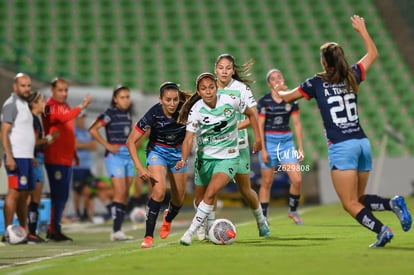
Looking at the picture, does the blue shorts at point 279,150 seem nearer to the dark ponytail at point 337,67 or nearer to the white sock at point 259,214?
the white sock at point 259,214

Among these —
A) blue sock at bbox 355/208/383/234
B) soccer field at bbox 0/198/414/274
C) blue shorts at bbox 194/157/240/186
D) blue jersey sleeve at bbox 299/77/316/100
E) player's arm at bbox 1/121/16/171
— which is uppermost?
blue jersey sleeve at bbox 299/77/316/100

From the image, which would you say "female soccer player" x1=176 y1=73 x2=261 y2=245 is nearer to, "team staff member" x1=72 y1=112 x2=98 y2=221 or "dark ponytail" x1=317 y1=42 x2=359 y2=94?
"dark ponytail" x1=317 y1=42 x2=359 y2=94

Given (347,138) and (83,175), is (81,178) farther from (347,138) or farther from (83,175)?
(347,138)

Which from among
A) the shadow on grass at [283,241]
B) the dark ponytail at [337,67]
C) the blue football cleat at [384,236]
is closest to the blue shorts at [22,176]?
the shadow on grass at [283,241]

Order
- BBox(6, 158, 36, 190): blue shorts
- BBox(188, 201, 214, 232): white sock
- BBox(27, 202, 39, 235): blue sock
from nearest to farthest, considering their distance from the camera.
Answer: BBox(188, 201, 214, 232): white sock → BBox(6, 158, 36, 190): blue shorts → BBox(27, 202, 39, 235): blue sock

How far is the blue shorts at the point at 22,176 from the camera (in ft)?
36.5

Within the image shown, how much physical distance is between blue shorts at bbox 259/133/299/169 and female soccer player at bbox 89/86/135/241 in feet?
6.77

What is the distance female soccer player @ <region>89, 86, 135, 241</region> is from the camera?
38.1ft

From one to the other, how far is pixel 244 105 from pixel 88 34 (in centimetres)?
2135

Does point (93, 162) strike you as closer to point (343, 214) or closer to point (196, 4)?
point (343, 214)

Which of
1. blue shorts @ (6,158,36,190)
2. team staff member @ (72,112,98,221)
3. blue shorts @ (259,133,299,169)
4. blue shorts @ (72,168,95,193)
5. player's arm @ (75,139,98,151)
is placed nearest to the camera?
blue shorts @ (6,158,36,190)

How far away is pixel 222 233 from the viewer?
28.0ft

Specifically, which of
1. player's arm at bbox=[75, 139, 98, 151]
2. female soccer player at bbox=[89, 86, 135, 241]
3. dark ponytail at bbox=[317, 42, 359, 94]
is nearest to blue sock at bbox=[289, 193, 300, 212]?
female soccer player at bbox=[89, 86, 135, 241]

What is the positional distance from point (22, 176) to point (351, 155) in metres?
5.30
